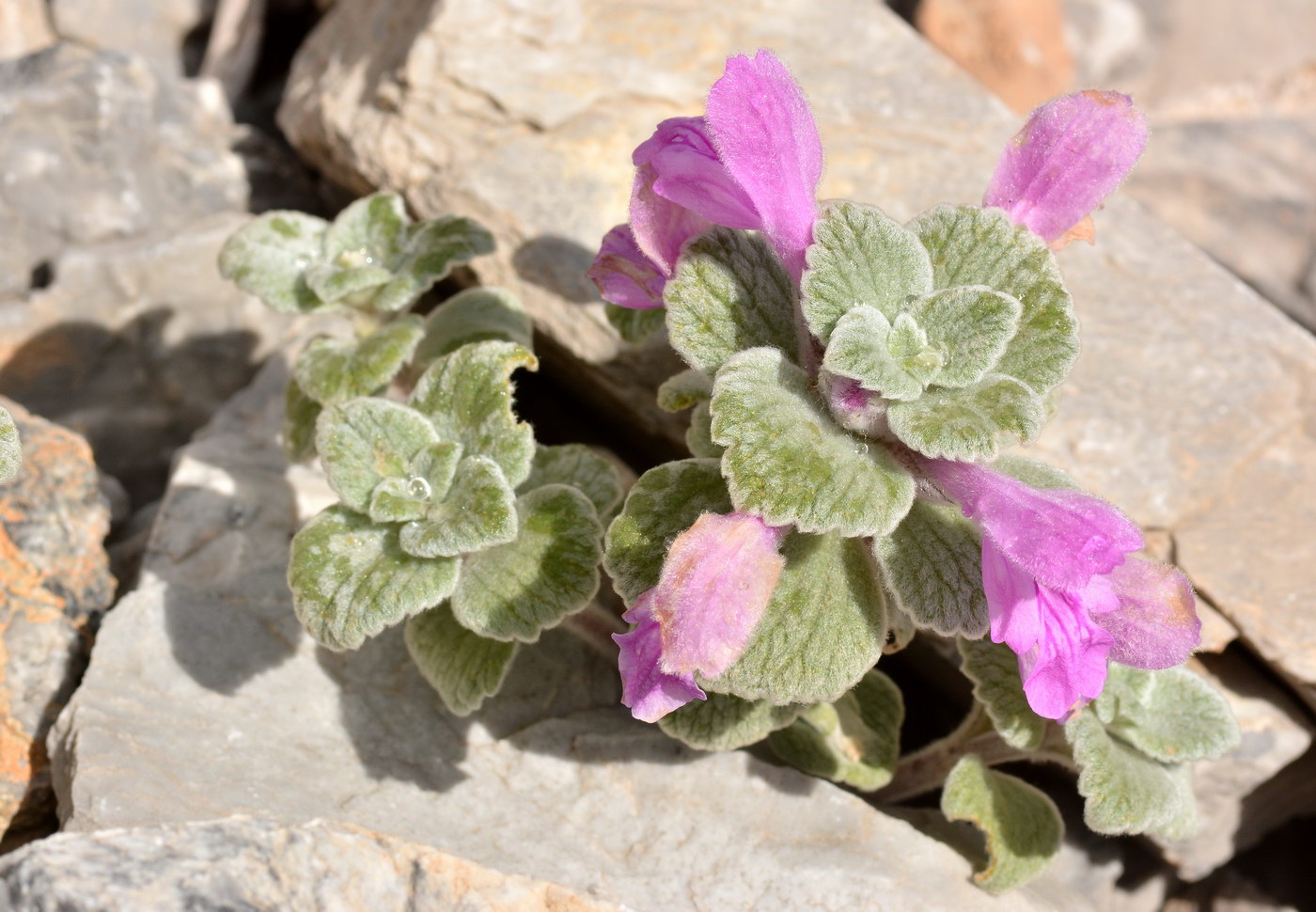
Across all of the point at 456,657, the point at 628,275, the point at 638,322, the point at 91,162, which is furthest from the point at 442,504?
the point at 91,162

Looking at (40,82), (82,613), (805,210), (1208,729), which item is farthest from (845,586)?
(40,82)

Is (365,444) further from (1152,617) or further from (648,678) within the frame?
(1152,617)

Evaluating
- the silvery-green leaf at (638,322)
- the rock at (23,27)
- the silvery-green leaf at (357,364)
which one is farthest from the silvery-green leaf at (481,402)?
the rock at (23,27)

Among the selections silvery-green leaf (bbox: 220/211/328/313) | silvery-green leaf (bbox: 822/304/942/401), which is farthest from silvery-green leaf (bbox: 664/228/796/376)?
silvery-green leaf (bbox: 220/211/328/313)

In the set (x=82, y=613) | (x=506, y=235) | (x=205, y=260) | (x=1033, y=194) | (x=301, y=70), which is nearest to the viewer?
(x=1033, y=194)

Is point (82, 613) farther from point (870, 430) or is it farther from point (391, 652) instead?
point (870, 430)

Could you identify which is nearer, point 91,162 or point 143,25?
point 91,162
